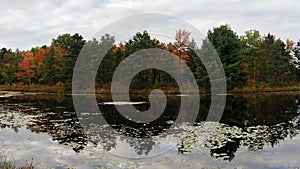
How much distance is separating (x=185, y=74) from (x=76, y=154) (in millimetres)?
34710

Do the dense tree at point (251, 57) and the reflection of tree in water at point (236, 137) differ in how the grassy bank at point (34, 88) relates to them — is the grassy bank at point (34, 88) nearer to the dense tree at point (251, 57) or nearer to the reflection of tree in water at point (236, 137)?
the dense tree at point (251, 57)

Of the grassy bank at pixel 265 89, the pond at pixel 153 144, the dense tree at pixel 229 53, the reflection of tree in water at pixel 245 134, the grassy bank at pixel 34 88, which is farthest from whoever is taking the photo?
the grassy bank at pixel 34 88

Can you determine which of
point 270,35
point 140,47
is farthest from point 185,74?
point 270,35

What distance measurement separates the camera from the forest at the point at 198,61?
39.6 meters

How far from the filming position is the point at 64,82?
2019 inches

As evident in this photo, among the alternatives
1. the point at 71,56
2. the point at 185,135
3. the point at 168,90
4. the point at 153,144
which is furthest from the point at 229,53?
the point at 153,144

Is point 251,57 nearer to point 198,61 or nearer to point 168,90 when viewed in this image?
point 198,61

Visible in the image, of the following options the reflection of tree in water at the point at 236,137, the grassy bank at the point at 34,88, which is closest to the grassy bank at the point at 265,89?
the reflection of tree in water at the point at 236,137

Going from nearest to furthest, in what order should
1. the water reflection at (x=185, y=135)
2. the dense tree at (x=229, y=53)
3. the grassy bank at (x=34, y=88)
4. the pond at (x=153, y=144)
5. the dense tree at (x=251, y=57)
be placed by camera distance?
the pond at (x=153, y=144)
the water reflection at (x=185, y=135)
the dense tree at (x=229, y=53)
the dense tree at (x=251, y=57)
the grassy bank at (x=34, y=88)

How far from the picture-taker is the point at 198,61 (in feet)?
132

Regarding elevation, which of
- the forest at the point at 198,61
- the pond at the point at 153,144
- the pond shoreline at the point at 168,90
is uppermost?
the forest at the point at 198,61

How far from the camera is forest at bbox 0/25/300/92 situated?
39.6 m

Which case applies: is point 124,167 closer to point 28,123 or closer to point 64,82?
point 28,123

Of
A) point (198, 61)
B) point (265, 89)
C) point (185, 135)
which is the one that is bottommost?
point (185, 135)
